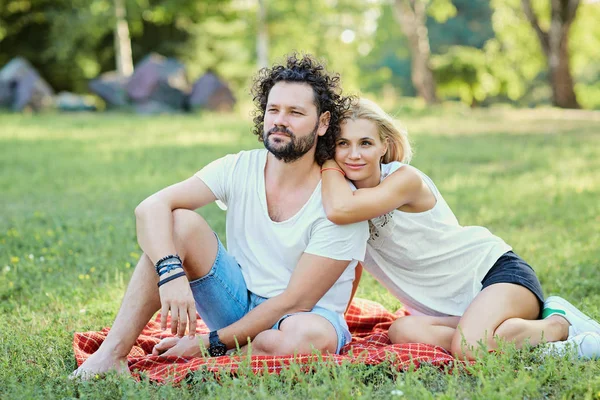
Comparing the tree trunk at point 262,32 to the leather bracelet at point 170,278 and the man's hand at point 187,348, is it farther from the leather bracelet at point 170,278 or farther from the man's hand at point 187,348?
the leather bracelet at point 170,278

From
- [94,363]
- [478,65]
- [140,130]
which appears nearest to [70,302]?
[94,363]

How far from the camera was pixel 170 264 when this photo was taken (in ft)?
11.3

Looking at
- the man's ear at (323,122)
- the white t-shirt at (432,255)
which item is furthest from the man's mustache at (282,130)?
the white t-shirt at (432,255)

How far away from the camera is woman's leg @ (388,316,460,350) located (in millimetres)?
3830

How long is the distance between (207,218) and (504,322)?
14.2 ft

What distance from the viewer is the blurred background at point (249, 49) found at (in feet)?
65.9

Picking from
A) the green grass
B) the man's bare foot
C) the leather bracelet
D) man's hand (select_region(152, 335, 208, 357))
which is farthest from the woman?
the man's bare foot

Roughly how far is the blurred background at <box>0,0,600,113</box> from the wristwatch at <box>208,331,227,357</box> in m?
12.9

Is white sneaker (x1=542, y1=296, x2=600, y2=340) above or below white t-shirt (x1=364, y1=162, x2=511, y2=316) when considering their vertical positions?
below

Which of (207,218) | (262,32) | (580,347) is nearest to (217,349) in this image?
(580,347)

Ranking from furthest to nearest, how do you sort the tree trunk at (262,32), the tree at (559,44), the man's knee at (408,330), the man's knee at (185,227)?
1. the tree trunk at (262,32)
2. the tree at (559,44)
3. the man's knee at (408,330)
4. the man's knee at (185,227)

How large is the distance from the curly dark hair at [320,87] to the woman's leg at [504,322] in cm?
118

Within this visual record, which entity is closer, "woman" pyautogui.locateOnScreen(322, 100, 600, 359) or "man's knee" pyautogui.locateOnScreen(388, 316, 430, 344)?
"woman" pyautogui.locateOnScreen(322, 100, 600, 359)

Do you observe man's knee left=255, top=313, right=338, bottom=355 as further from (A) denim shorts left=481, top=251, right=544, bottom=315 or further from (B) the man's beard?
(A) denim shorts left=481, top=251, right=544, bottom=315
